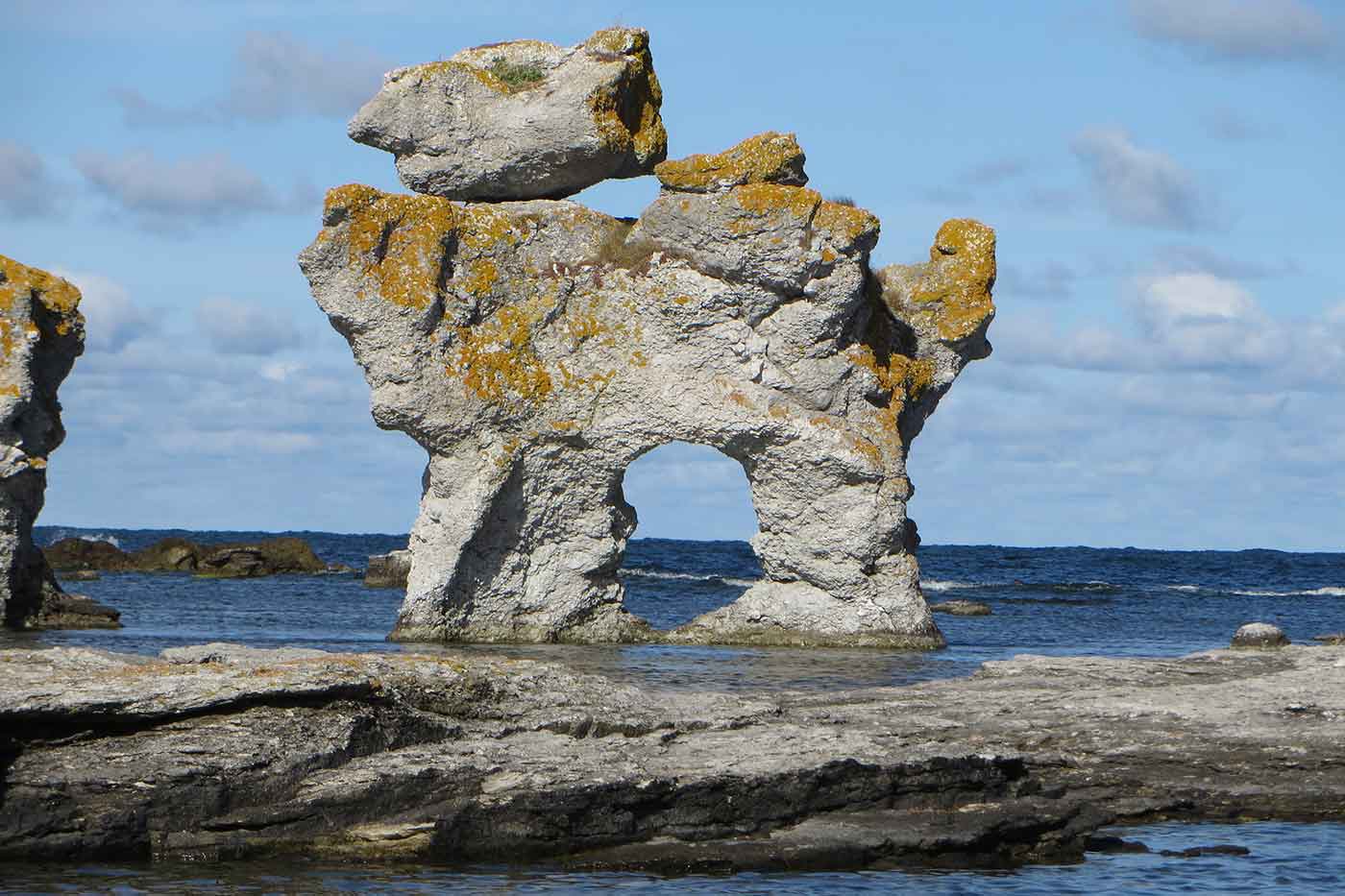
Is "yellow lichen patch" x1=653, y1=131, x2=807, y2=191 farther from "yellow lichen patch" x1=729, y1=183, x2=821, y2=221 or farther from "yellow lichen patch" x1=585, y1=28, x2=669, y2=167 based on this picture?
"yellow lichen patch" x1=585, y1=28, x2=669, y2=167

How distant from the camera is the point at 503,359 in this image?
28.6m

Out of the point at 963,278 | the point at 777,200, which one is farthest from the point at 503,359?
the point at 963,278

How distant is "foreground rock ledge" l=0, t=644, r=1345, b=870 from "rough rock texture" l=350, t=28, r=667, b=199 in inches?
572

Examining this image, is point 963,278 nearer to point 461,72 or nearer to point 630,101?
point 630,101

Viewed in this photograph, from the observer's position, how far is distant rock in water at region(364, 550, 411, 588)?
51.7 m

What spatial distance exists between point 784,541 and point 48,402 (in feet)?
44.5

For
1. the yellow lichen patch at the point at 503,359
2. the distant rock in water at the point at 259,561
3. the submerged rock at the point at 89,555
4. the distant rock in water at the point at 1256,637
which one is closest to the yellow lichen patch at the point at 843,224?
the yellow lichen patch at the point at 503,359

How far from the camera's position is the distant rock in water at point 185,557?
191 ft

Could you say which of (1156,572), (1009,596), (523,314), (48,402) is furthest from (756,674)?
(1156,572)

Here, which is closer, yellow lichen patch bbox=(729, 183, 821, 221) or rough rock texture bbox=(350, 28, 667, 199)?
yellow lichen patch bbox=(729, 183, 821, 221)

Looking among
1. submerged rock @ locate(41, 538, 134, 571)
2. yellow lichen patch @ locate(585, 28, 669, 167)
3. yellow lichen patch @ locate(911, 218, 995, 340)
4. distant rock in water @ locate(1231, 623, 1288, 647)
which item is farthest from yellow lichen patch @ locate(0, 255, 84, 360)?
submerged rock @ locate(41, 538, 134, 571)

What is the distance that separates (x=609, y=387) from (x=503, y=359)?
1.83 meters

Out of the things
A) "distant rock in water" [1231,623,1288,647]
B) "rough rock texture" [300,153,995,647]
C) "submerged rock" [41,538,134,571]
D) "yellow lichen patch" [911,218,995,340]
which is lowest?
"submerged rock" [41,538,134,571]

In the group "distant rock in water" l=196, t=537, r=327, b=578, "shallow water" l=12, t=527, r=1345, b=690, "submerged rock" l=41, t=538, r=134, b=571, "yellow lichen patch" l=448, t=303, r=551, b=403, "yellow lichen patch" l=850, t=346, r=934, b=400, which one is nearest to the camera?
"shallow water" l=12, t=527, r=1345, b=690
